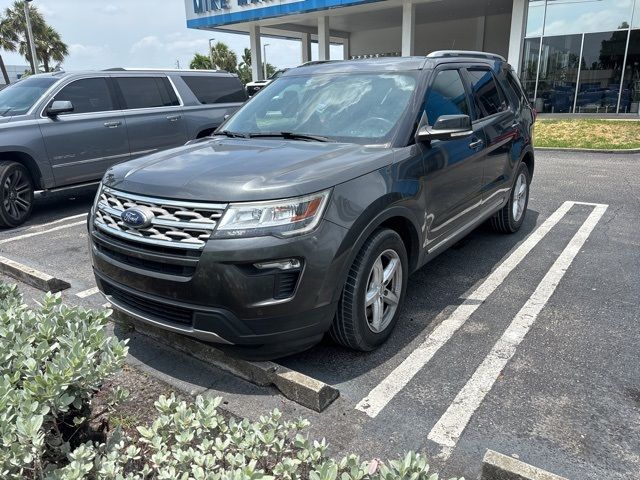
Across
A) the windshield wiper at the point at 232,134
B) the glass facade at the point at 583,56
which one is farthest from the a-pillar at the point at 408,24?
the windshield wiper at the point at 232,134

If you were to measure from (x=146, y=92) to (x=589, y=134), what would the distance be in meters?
11.5

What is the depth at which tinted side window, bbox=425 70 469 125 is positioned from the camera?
3992 mm

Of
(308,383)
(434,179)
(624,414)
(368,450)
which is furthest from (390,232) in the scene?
(624,414)

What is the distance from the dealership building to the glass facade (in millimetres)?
30

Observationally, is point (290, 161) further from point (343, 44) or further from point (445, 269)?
point (343, 44)

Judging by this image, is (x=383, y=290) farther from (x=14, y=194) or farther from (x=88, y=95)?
(x=88, y=95)

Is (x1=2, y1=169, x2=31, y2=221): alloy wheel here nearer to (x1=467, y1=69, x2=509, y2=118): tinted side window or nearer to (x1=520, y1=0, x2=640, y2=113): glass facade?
(x1=467, y1=69, x2=509, y2=118): tinted side window

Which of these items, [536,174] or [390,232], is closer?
[390,232]

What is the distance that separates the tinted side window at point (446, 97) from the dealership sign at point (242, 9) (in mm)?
17674

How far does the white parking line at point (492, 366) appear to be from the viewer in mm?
2684

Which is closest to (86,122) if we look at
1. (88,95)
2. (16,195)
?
(88,95)

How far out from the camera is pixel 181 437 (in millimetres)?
1983

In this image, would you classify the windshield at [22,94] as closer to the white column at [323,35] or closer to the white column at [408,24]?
the white column at [408,24]

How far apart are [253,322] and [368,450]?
0.88m
